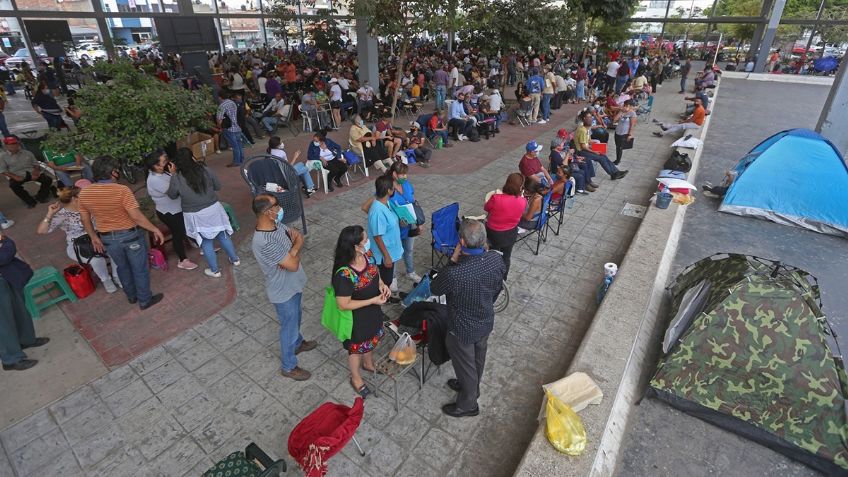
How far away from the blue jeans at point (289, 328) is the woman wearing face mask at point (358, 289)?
625 mm

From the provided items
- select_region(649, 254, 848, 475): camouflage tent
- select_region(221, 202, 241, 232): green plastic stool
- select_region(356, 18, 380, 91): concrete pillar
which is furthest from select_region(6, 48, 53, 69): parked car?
select_region(649, 254, 848, 475): camouflage tent

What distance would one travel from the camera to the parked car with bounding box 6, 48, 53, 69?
1955 cm

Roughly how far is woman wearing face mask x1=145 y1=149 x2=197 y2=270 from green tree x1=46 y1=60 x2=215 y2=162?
311mm

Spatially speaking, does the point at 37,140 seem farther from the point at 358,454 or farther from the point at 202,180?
the point at 358,454

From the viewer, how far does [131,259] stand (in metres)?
4.78

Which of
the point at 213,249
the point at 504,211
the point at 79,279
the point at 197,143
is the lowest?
the point at 79,279

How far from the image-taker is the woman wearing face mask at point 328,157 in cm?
824

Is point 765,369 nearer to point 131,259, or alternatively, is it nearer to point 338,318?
point 338,318

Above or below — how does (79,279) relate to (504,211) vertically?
below

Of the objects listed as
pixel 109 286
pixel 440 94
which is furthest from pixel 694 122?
pixel 109 286

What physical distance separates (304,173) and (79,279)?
3.67 m

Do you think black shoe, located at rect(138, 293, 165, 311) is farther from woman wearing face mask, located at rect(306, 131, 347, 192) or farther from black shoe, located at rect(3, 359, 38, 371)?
woman wearing face mask, located at rect(306, 131, 347, 192)

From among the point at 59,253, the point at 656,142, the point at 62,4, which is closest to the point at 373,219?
the point at 59,253

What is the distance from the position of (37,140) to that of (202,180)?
22.7 feet
